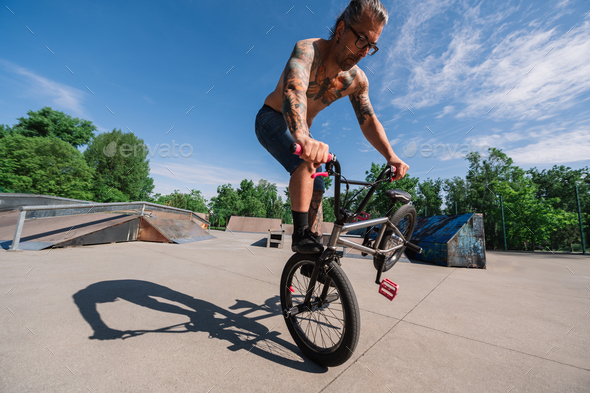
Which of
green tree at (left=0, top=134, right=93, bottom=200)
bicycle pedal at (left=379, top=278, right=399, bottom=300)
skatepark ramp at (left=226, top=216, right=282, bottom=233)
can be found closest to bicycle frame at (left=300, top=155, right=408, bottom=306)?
bicycle pedal at (left=379, top=278, right=399, bottom=300)

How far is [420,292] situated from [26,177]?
36145 mm

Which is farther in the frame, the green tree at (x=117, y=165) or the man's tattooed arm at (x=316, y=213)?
the green tree at (x=117, y=165)

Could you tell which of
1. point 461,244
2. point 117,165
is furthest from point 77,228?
point 117,165

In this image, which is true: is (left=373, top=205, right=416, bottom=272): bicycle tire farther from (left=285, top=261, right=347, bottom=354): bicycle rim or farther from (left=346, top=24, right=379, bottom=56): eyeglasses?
(left=346, top=24, right=379, bottom=56): eyeglasses

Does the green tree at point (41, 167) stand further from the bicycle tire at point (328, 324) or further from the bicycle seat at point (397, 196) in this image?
the bicycle seat at point (397, 196)

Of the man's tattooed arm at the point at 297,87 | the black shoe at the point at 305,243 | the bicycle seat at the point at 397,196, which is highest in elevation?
the man's tattooed arm at the point at 297,87

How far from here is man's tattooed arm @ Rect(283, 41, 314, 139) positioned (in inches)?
52.5

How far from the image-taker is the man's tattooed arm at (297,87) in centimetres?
133

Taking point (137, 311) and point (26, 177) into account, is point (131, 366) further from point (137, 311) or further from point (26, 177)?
point (26, 177)

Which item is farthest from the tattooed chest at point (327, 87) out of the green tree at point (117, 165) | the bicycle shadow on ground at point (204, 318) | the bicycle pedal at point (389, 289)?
the green tree at point (117, 165)

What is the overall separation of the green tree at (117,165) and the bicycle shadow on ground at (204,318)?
36.5m

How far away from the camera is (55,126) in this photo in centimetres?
3288

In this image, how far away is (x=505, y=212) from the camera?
23.9 metres

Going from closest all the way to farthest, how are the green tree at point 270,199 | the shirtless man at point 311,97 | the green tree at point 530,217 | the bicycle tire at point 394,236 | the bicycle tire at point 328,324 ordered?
1. the bicycle tire at point 328,324
2. the shirtless man at point 311,97
3. the bicycle tire at point 394,236
4. the green tree at point 530,217
5. the green tree at point 270,199
